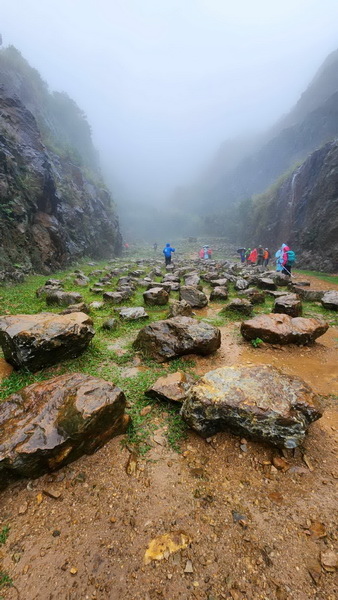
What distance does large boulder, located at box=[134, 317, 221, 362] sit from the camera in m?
5.24

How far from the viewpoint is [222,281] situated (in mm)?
12070

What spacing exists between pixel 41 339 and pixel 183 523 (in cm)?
365

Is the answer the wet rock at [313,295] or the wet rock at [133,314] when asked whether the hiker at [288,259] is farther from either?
the wet rock at [133,314]

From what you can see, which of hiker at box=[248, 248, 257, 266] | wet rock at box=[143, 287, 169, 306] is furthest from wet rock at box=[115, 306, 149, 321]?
hiker at box=[248, 248, 257, 266]

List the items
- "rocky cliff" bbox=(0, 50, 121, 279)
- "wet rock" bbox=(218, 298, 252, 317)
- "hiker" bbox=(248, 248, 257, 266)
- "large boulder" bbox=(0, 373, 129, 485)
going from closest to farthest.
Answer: "large boulder" bbox=(0, 373, 129, 485) → "wet rock" bbox=(218, 298, 252, 317) → "rocky cliff" bbox=(0, 50, 121, 279) → "hiker" bbox=(248, 248, 257, 266)

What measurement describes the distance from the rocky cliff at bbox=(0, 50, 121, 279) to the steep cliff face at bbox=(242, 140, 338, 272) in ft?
66.8

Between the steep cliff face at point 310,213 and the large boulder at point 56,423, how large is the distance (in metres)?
19.4

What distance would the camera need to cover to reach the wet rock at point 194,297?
9.01 metres

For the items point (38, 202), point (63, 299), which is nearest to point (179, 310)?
point (63, 299)

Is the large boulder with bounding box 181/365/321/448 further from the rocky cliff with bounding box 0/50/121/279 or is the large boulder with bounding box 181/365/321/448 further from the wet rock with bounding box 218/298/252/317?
the rocky cliff with bounding box 0/50/121/279

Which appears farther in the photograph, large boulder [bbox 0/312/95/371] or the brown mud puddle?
the brown mud puddle

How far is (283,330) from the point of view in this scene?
5.85 m

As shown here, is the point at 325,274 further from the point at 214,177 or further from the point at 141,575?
the point at 214,177

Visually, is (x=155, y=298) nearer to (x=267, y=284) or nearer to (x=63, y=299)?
(x=63, y=299)
